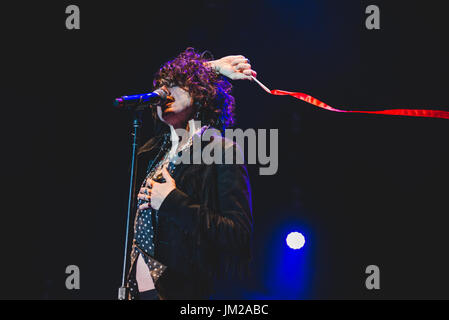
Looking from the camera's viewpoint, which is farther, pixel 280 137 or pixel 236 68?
pixel 280 137

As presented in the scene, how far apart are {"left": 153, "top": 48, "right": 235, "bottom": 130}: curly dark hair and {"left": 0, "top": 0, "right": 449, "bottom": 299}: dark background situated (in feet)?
2.51

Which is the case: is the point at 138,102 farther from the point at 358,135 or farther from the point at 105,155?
the point at 358,135

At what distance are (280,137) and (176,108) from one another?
1392 millimetres

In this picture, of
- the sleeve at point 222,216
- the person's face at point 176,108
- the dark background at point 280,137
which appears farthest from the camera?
the dark background at point 280,137

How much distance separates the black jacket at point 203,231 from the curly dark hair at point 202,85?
36 centimetres

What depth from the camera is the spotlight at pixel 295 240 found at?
301 centimetres

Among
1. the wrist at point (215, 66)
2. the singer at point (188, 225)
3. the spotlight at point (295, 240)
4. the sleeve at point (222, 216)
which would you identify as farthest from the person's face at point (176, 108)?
the spotlight at point (295, 240)

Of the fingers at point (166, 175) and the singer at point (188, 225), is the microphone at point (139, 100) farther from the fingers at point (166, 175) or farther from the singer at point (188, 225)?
the fingers at point (166, 175)

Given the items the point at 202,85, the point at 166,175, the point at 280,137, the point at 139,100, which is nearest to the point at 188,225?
the point at 166,175

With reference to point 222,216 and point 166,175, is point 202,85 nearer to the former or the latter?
point 166,175

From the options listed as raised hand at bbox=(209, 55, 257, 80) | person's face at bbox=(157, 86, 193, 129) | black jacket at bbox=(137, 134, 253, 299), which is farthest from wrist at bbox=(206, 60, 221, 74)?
black jacket at bbox=(137, 134, 253, 299)

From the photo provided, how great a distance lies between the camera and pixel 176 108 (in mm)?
1817

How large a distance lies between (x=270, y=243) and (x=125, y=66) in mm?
1844

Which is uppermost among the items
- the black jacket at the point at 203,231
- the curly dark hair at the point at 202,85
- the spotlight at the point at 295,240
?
the curly dark hair at the point at 202,85
